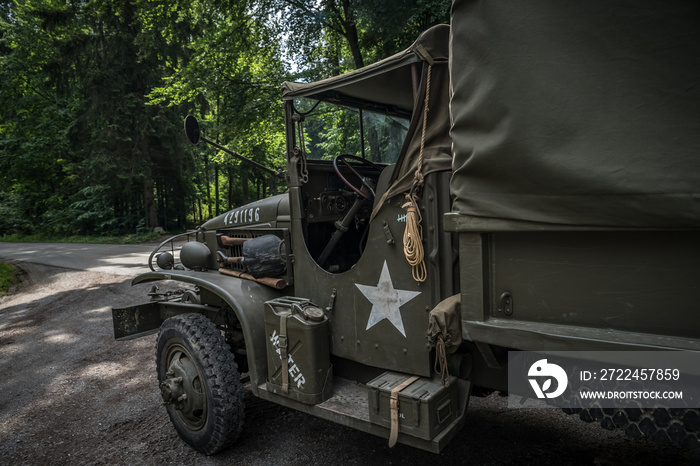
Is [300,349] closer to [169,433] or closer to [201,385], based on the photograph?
[201,385]

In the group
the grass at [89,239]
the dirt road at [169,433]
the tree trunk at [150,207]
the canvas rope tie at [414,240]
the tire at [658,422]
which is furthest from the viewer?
the tree trunk at [150,207]

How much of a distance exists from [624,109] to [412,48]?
1.09 m

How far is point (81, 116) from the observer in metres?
19.2

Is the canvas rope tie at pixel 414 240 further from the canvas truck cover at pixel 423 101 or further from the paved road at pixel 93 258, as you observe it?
the paved road at pixel 93 258

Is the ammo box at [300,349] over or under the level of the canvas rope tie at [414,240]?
under

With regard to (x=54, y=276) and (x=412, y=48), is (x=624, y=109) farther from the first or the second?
(x=54, y=276)

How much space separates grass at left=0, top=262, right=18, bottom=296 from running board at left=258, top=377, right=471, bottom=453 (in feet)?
31.6

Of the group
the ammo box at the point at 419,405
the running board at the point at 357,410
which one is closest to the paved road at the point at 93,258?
the running board at the point at 357,410

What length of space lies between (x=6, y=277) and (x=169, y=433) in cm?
1006

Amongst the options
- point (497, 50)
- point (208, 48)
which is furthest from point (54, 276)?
point (497, 50)

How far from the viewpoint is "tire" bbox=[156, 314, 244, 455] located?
303 cm

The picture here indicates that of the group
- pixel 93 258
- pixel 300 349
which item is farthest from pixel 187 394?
pixel 93 258

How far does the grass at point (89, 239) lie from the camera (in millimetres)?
19281

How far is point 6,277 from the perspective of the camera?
11.0 m
